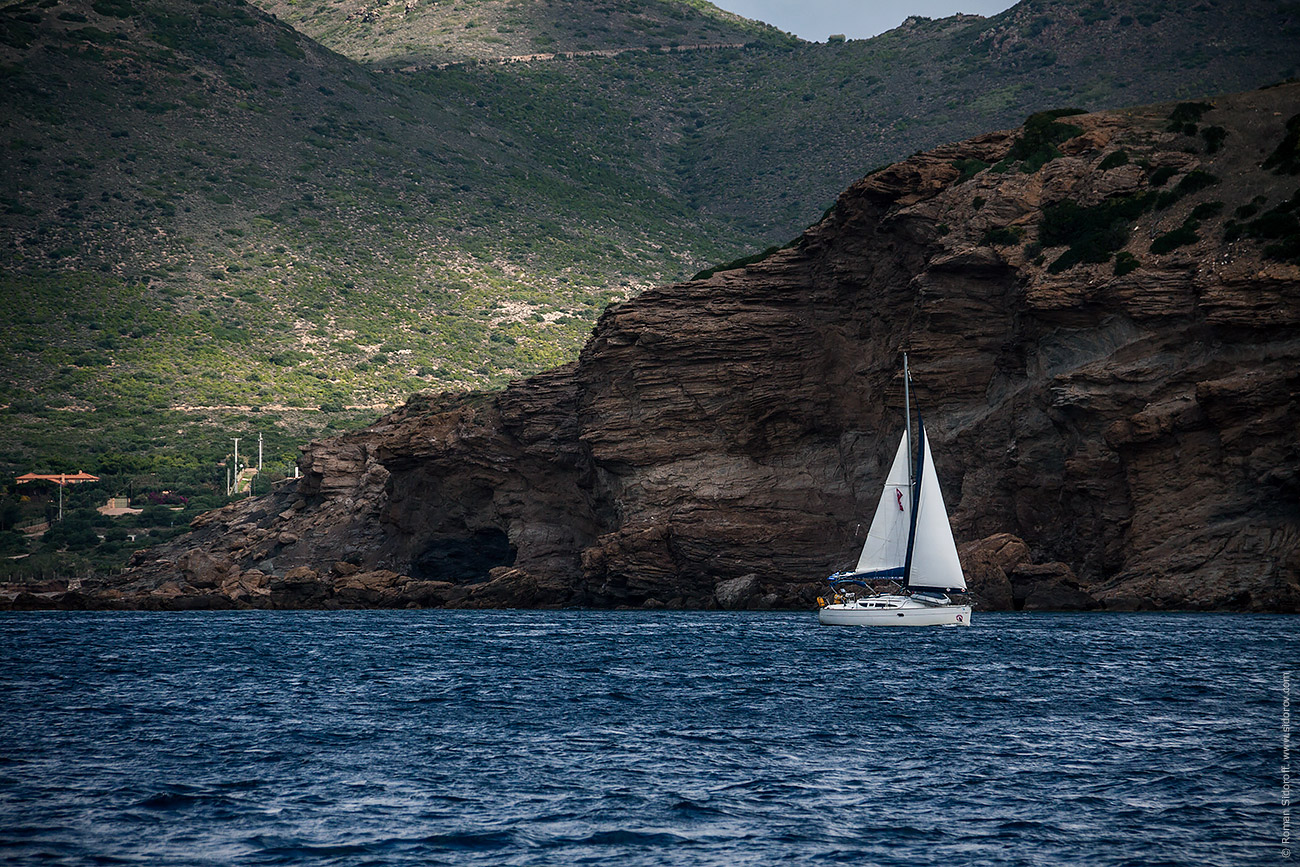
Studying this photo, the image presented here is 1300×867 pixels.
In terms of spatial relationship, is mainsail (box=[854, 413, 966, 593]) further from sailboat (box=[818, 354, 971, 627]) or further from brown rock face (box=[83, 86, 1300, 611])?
brown rock face (box=[83, 86, 1300, 611])

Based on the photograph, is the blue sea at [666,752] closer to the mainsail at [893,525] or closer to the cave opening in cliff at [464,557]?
the mainsail at [893,525]

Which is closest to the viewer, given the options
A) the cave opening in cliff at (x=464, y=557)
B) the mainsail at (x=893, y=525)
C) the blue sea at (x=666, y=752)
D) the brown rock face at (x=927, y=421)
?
the blue sea at (x=666, y=752)

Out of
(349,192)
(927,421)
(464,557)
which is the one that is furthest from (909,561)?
(349,192)

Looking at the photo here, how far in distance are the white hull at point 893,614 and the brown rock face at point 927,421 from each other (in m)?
5.82

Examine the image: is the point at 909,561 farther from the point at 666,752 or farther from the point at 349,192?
the point at 349,192

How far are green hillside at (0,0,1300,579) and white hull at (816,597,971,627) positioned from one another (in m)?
69.5

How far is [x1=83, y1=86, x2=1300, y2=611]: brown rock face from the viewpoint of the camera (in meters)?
51.6

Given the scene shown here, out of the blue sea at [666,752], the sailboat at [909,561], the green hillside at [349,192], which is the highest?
the green hillside at [349,192]

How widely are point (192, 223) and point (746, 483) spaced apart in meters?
86.6

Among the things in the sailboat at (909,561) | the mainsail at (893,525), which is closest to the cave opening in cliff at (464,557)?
the sailboat at (909,561)

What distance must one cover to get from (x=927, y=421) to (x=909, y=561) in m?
14.0

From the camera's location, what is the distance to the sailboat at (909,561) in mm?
49281

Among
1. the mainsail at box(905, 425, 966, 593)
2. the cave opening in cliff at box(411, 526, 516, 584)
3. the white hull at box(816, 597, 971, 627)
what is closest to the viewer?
the white hull at box(816, 597, 971, 627)

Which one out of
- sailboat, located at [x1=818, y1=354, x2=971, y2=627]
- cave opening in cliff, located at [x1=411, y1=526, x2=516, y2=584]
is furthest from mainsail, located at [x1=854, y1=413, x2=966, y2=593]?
cave opening in cliff, located at [x1=411, y1=526, x2=516, y2=584]
